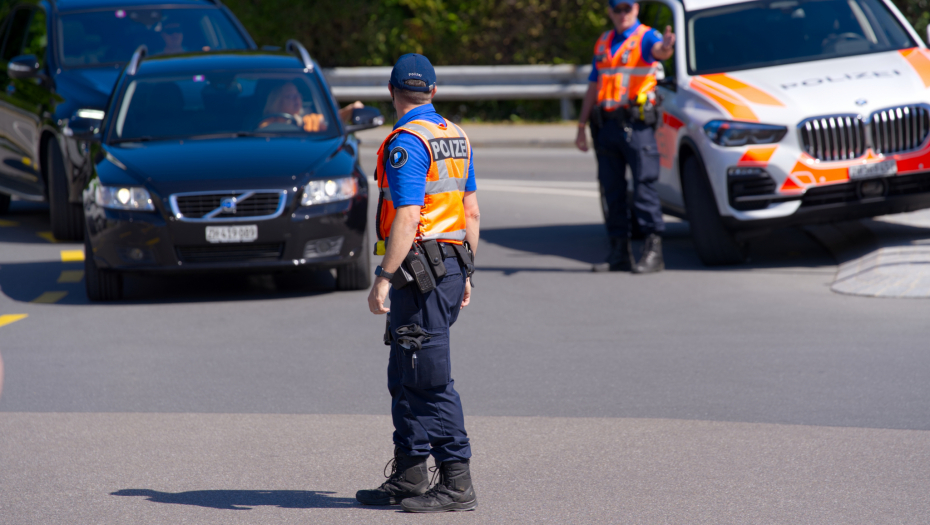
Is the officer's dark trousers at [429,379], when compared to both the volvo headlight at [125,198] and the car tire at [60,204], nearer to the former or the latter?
the volvo headlight at [125,198]

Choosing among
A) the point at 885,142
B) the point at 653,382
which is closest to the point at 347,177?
the point at 653,382

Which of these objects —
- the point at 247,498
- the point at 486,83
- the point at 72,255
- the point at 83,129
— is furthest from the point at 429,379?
the point at 486,83

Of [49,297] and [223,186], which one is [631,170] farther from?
[49,297]

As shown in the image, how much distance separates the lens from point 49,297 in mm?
8547

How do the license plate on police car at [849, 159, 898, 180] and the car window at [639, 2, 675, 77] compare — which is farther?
the car window at [639, 2, 675, 77]

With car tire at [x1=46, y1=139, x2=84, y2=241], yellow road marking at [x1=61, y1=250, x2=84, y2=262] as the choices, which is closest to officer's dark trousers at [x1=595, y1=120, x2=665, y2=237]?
yellow road marking at [x1=61, y1=250, x2=84, y2=262]

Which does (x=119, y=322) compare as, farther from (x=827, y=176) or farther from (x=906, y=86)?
(x=906, y=86)

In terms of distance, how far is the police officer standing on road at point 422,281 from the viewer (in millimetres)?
4098

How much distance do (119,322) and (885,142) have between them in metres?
5.47

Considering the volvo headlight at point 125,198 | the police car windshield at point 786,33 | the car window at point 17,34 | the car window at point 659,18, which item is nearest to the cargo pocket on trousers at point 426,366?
the volvo headlight at point 125,198

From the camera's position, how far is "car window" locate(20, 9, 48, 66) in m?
11.4

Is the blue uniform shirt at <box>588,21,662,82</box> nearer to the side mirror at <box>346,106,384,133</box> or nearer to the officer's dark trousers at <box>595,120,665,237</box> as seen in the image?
the officer's dark trousers at <box>595,120,665,237</box>

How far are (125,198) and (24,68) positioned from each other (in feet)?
10.2

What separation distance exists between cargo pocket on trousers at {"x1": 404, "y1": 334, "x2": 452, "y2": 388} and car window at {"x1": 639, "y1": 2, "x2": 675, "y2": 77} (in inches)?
238
